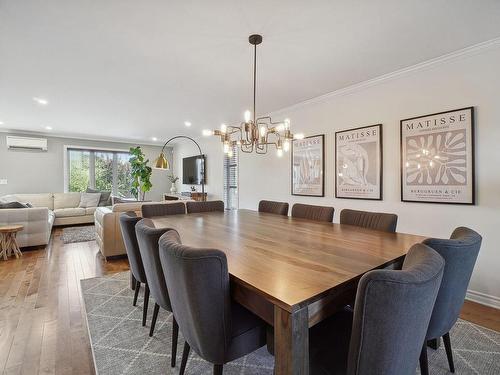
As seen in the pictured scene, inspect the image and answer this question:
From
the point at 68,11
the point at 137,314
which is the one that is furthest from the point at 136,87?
the point at 137,314

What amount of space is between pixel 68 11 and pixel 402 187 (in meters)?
3.56

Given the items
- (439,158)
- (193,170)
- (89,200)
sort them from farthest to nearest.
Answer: (193,170) < (89,200) < (439,158)

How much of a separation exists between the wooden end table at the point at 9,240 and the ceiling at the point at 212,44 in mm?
1978

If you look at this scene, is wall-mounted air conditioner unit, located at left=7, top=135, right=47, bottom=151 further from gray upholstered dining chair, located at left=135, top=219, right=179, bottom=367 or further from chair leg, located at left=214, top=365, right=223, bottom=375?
chair leg, located at left=214, top=365, right=223, bottom=375

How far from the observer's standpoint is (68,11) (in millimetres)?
1900

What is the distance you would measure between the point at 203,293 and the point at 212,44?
2209 millimetres

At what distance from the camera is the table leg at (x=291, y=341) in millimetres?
Result: 873

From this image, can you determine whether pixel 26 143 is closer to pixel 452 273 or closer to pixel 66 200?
pixel 66 200

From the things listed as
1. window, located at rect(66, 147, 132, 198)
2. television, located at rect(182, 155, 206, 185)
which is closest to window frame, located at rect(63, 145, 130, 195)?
window, located at rect(66, 147, 132, 198)

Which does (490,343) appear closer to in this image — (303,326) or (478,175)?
(478,175)

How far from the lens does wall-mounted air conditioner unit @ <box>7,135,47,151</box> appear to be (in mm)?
6074

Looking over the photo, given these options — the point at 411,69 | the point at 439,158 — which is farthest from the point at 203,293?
the point at 411,69

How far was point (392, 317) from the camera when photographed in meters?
0.77

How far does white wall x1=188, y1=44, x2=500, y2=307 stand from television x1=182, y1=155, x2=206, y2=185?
11.3 feet
